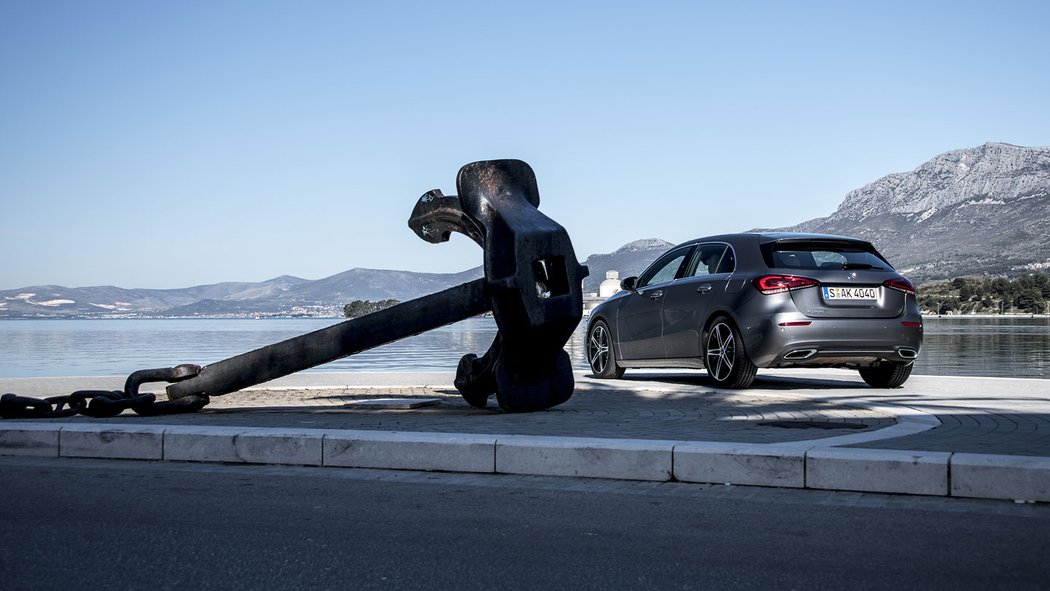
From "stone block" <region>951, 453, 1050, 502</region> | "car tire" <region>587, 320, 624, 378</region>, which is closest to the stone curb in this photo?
"stone block" <region>951, 453, 1050, 502</region>

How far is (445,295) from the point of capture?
317 inches

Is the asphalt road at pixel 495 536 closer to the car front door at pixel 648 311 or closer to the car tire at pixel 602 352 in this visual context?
the car front door at pixel 648 311

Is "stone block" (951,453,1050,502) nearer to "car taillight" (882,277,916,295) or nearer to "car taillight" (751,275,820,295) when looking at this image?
"car taillight" (751,275,820,295)

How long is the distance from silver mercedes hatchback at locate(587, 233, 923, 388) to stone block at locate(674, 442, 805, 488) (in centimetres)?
441

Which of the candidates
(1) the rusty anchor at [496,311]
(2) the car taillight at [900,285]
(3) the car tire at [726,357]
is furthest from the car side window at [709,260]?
(1) the rusty anchor at [496,311]

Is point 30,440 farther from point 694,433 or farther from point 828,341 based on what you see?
point 828,341

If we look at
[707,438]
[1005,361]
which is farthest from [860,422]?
[1005,361]

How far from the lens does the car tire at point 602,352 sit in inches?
501

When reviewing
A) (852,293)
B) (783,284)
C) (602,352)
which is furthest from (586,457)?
(602,352)

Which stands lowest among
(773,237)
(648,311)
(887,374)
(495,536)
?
(495,536)

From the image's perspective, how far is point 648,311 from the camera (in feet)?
38.6

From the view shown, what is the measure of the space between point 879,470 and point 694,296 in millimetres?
5788

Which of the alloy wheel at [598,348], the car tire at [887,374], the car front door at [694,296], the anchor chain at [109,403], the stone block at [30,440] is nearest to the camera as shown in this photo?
the stone block at [30,440]

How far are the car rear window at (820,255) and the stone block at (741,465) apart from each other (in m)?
4.91
